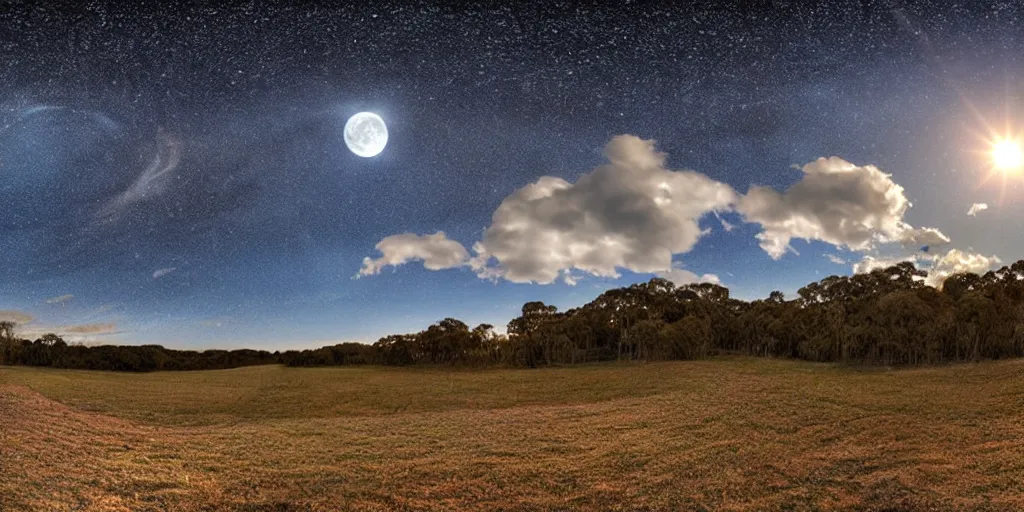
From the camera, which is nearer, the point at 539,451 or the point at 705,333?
the point at 539,451

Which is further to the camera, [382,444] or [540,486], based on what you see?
[382,444]

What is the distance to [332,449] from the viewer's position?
23.0 metres

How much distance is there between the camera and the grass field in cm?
1522

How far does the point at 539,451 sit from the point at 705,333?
73778 mm

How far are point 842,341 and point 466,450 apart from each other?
7492 centimetres

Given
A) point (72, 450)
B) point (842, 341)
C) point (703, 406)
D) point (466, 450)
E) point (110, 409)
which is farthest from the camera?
point (842, 341)

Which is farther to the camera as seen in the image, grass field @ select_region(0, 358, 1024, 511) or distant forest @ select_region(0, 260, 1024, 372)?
distant forest @ select_region(0, 260, 1024, 372)

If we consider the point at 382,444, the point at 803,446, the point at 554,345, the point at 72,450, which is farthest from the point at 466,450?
the point at 554,345

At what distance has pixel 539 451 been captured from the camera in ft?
72.1

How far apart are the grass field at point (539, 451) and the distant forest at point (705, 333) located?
122 ft

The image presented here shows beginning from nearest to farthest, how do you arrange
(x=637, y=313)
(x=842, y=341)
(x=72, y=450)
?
(x=72, y=450), (x=842, y=341), (x=637, y=313)

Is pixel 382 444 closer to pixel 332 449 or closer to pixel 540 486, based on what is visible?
pixel 332 449

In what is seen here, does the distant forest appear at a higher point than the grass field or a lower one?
higher

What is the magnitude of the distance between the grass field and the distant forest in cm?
3708
